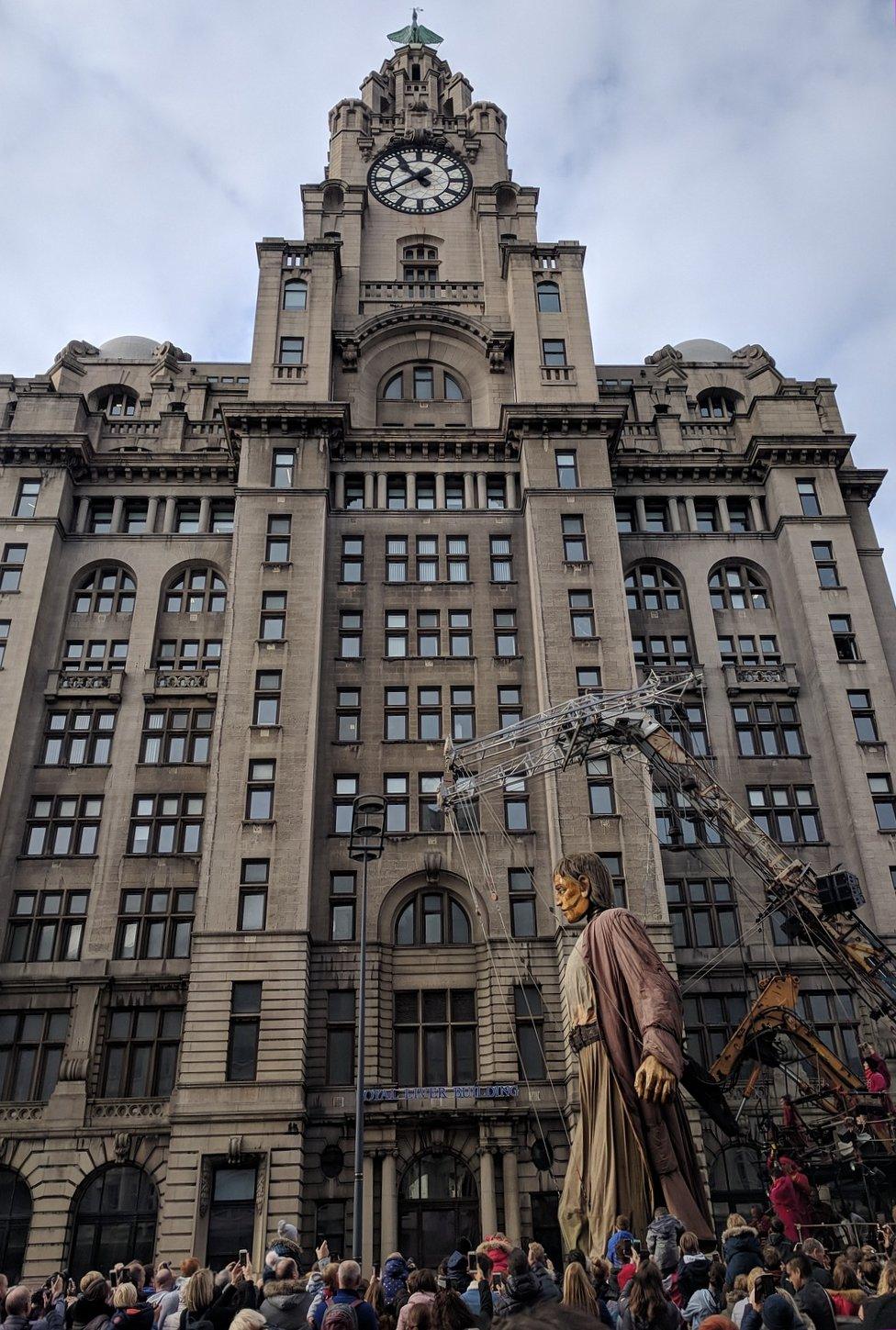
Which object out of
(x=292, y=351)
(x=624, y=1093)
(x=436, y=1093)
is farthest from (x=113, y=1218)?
(x=292, y=351)

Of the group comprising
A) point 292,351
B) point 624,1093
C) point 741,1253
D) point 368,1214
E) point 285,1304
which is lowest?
point 285,1304

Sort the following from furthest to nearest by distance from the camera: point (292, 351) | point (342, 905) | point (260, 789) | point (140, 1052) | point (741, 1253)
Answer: point (292, 351)
point (260, 789)
point (342, 905)
point (140, 1052)
point (741, 1253)

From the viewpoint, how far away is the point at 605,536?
1996 inches

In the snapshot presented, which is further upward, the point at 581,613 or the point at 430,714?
the point at 581,613

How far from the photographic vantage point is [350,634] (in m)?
49.5

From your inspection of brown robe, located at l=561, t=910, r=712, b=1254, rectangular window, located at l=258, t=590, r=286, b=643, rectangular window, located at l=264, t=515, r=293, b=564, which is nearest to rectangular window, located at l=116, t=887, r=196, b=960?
rectangular window, located at l=258, t=590, r=286, b=643

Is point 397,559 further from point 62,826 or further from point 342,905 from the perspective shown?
point 62,826

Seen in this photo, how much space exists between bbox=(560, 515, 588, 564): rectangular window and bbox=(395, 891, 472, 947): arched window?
16.3 meters

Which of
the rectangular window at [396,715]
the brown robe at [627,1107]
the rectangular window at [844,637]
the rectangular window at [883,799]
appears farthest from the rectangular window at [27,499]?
the rectangular window at [883,799]

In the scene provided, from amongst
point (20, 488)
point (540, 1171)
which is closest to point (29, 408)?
point (20, 488)

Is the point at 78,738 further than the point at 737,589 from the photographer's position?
No

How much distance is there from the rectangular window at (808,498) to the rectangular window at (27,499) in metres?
36.5

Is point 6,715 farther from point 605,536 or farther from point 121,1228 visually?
point 605,536

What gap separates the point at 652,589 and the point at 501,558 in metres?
7.46
